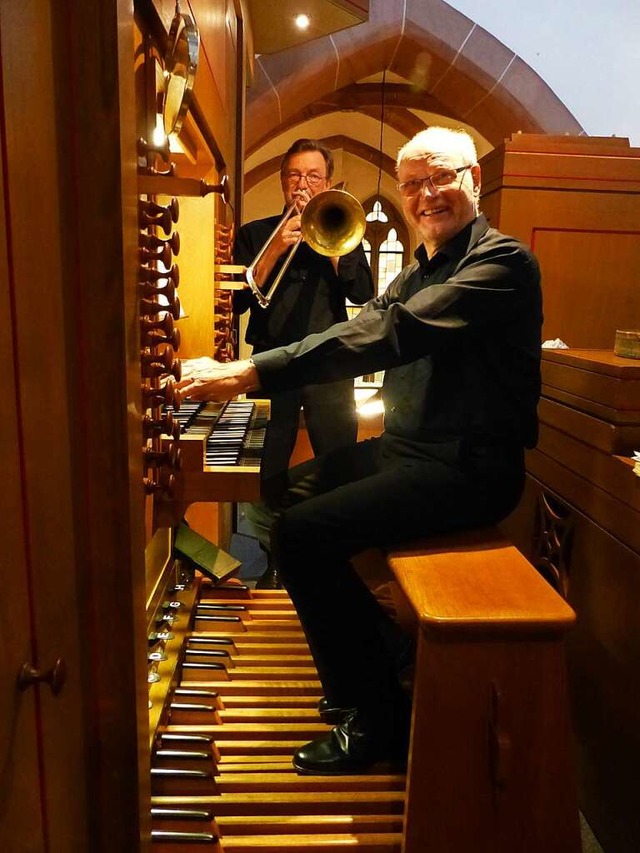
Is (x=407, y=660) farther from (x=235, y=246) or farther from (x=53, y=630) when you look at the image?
(x=235, y=246)

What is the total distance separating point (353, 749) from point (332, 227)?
189 cm

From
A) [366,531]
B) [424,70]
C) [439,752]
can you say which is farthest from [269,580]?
[424,70]

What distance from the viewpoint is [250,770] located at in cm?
170

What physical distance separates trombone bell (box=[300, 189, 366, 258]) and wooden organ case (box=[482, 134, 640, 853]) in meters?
0.73

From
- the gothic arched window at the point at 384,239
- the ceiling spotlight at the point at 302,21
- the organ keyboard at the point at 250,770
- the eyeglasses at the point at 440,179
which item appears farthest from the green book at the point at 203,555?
the gothic arched window at the point at 384,239

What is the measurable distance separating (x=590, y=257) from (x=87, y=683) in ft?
9.04

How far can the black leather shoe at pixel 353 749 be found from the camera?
1687mm

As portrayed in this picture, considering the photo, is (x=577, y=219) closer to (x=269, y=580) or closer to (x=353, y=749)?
(x=269, y=580)

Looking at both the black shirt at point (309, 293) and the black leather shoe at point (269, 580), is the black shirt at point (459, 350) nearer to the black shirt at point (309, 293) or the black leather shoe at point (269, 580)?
the black shirt at point (309, 293)

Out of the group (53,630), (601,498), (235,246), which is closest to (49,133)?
(53,630)

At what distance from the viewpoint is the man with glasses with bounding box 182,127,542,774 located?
1684 millimetres

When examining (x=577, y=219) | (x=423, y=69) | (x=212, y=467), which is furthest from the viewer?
(x=423, y=69)

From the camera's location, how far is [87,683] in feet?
3.62

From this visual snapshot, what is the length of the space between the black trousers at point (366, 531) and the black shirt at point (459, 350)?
0.09 m
